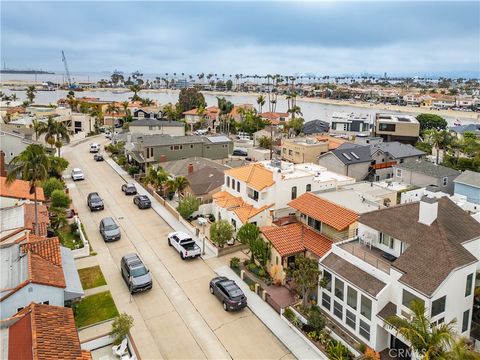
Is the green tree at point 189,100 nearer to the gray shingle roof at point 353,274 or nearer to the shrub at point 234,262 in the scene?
the shrub at point 234,262

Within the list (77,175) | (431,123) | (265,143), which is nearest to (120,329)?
(77,175)

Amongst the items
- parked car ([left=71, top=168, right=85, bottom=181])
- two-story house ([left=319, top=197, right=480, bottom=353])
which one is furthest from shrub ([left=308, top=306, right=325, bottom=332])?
parked car ([left=71, top=168, right=85, bottom=181])

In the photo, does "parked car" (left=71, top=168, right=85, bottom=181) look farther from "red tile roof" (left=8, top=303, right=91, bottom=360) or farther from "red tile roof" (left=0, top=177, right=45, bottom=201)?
"red tile roof" (left=8, top=303, right=91, bottom=360)

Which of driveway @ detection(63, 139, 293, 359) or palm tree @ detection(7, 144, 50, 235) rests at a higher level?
palm tree @ detection(7, 144, 50, 235)

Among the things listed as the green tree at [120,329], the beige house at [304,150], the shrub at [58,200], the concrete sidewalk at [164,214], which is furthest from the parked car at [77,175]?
the green tree at [120,329]

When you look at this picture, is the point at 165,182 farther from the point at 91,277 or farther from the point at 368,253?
the point at 368,253

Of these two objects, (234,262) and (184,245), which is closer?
(234,262)
